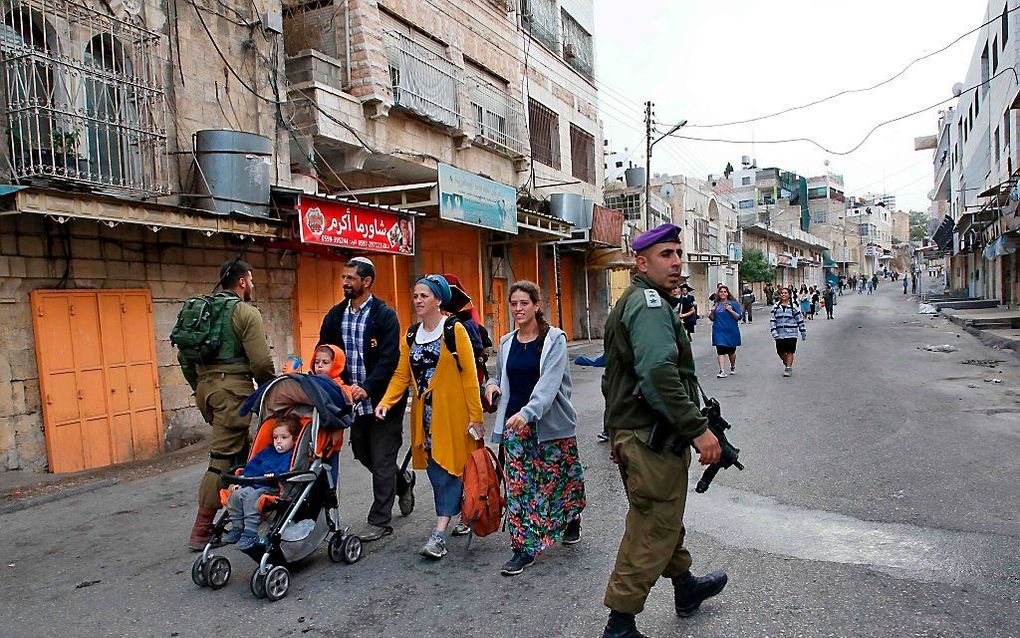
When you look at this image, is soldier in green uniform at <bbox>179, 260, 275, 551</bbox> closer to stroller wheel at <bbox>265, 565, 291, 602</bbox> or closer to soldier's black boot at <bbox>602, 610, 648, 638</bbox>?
stroller wheel at <bbox>265, 565, 291, 602</bbox>

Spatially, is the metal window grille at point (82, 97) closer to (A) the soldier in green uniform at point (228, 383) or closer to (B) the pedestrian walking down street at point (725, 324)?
(A) the soldier in green uniform at point (228, 383)

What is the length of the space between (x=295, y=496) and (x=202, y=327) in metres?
1.31

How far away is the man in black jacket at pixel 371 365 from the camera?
4.83 meters

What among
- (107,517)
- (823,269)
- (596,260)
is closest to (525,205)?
(596,260)

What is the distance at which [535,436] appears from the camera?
4.40 m

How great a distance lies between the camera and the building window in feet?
65.4

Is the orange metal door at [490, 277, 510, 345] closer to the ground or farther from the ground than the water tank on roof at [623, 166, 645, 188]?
closer to the ground

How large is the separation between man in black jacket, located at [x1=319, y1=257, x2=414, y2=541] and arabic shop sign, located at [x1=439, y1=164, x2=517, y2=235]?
8.27 metres

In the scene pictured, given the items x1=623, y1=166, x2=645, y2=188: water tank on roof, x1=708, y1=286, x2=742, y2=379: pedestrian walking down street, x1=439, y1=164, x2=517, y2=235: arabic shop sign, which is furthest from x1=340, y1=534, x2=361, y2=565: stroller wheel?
x1=623, y1=166, x2=645, y2=188: water tank on roof

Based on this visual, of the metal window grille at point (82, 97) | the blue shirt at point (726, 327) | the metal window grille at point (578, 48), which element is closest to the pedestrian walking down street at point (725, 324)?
the blue shirt at point (726, 327)

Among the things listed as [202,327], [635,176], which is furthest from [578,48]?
[202,327]

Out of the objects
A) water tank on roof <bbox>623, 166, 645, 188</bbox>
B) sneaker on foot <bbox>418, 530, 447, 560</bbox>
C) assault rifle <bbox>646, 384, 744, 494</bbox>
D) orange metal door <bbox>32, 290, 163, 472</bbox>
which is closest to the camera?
assault rifle <bbox>646, 384, 744, 494</bbox>

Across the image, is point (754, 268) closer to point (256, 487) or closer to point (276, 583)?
point (256, 487)

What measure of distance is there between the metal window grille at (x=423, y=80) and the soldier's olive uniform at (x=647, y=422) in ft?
36.2
